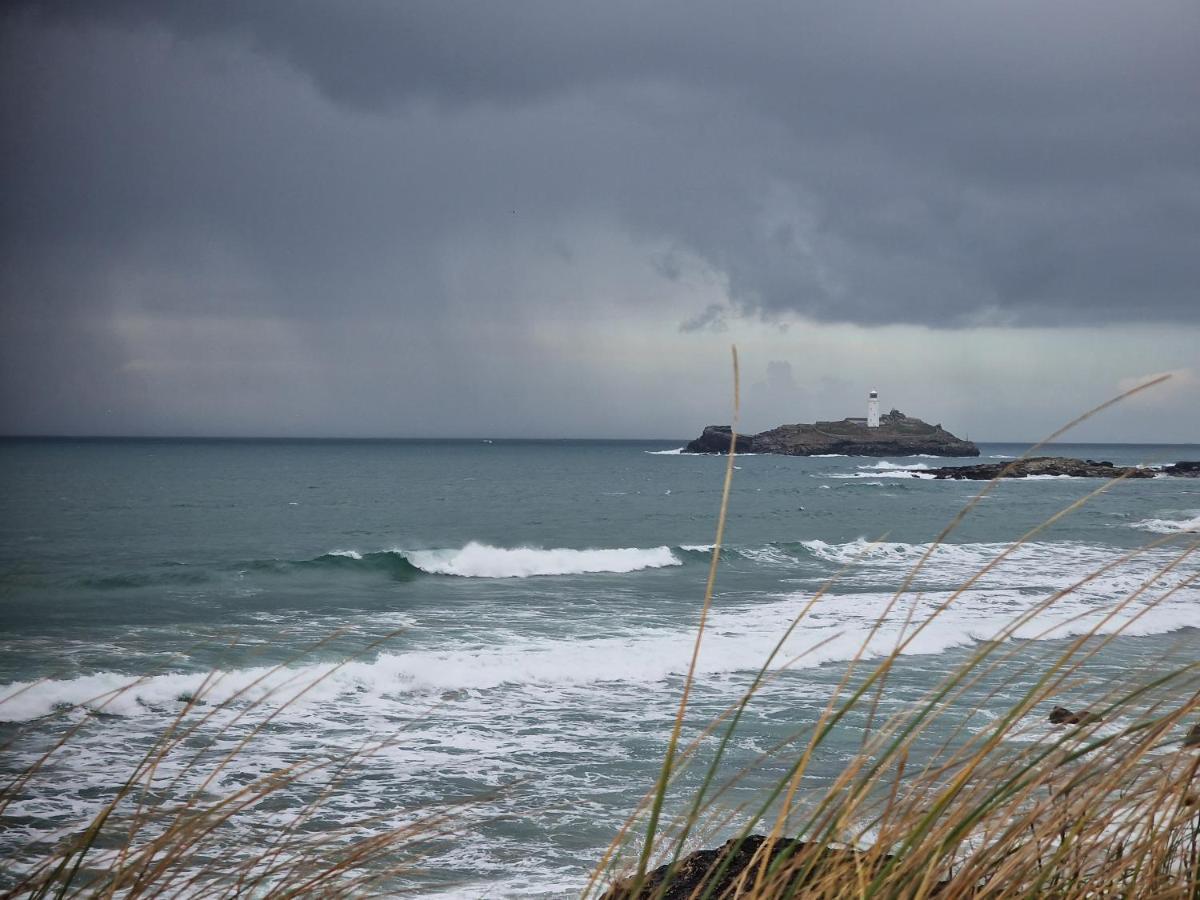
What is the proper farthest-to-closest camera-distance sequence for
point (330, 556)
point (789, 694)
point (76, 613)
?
point (330, 556) < point (76, 613) < point (789, 694)

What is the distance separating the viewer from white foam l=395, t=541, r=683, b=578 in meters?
23.6

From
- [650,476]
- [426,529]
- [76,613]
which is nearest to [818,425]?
[650,476]

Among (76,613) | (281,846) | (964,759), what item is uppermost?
(964,759)

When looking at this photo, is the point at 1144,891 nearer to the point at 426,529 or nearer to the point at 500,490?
the point at 426,529

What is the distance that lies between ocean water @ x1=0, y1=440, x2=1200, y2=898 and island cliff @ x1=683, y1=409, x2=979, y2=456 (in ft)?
271

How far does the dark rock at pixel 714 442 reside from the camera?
446 feet

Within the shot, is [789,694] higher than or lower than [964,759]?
lower

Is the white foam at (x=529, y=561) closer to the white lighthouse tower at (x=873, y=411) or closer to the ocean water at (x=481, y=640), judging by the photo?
the ocean water at (x=481, y=640)

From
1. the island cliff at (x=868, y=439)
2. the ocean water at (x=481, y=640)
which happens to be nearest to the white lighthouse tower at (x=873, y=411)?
the island cliff at (x=868, y=439)

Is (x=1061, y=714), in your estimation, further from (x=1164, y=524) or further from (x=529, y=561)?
(x=1164, y=524)

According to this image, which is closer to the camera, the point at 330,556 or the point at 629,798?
the point at 629,798

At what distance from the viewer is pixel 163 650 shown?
13.5m

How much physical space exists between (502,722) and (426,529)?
25.5m

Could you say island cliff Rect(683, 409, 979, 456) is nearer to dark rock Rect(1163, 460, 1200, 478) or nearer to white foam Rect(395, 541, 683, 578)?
dark rock Rect(1163, 460, 1200, 478)
